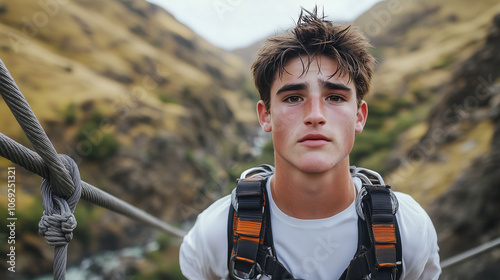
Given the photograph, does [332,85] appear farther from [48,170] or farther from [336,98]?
[48,170]

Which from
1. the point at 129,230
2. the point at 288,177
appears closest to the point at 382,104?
the point at 129,230

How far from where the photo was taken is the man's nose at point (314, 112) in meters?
1.27

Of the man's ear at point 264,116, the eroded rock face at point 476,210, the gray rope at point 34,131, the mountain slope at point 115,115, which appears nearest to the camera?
the gray rope at point 34,131

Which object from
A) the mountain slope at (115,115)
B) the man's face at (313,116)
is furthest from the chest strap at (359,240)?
the mountain slope at (115,115)

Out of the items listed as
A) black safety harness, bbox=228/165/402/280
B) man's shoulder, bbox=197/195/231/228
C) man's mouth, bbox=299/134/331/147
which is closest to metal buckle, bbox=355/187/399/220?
black safety harness, bbox=228/165/402/280

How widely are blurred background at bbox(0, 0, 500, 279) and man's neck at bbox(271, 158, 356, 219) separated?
3.34m

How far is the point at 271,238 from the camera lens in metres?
1.31

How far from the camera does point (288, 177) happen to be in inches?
54.1

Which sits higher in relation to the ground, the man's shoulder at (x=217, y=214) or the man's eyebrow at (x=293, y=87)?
the man's eyebrow at (x=293, y=87)

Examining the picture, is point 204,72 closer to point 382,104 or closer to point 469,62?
point 382,104

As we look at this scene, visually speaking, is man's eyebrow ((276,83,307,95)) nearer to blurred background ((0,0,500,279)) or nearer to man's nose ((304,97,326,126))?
man's nose ((304,97,326,126))

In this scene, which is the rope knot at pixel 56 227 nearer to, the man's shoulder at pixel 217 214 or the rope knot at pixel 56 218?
the rope knot at pixel 56 218

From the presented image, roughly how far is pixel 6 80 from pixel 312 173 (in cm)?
99

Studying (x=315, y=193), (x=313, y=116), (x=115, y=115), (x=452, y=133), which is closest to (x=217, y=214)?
(x=315, y=193)
